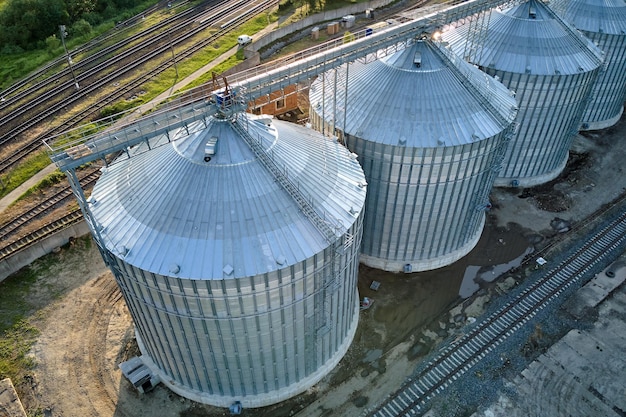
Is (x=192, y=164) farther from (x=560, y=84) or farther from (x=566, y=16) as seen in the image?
(x=566, y=16)

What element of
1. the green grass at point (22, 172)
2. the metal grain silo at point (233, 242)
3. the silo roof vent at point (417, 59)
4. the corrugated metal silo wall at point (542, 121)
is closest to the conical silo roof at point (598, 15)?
the corrugated metal silo wall at point (542, 121)

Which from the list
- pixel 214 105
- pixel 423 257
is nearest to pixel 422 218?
pixel 423 257

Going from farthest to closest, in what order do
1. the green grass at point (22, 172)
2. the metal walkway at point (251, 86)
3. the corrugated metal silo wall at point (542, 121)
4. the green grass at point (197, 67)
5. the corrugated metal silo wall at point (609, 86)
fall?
the green grass at point (197, 67) → the corrugated metal silo wall at point (609, 86) → the green grass at point (22, 172) → the corrugated metal silo wall at point (542, 121) → the metal walkway at point (251, 86)

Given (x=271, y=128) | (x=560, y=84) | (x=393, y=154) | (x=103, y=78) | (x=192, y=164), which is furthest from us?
(x=103, y=78)

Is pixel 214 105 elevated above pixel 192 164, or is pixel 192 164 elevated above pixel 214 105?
pixel 214 105

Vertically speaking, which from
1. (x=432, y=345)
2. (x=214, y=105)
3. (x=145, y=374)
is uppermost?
(x=214, y=105)

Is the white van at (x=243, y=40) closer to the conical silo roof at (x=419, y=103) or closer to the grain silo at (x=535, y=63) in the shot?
the grain silo at (x=535, y=63)

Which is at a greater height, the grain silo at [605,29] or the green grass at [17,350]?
the grain silo at [605,29]

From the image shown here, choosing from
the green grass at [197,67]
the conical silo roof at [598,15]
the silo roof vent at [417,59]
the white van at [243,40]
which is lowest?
the green grass at [197,67]
